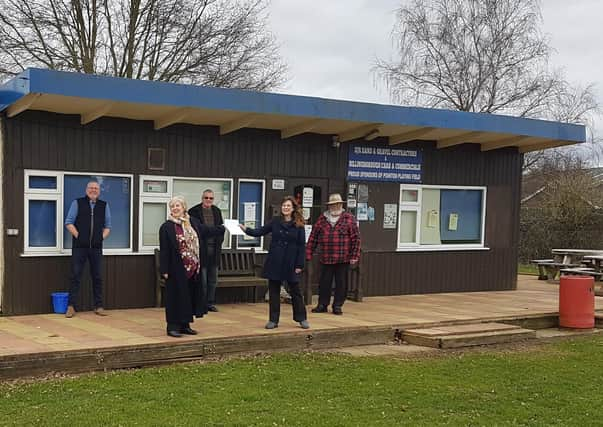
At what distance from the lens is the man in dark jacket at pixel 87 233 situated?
28.6 feet

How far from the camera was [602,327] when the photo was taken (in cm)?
1051

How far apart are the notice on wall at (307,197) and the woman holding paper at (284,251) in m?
2.78

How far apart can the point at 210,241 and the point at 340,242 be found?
1.66 meters

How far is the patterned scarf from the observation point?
24.8ft

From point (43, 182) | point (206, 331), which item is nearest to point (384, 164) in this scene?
point (206, 331)

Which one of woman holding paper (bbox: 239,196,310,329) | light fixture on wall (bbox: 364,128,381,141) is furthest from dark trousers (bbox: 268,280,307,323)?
light fixture on wall (bbox: 364,128,381,141)

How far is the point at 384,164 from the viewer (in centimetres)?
1166

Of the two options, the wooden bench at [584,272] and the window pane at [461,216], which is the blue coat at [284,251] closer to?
the window pane at [461,216]

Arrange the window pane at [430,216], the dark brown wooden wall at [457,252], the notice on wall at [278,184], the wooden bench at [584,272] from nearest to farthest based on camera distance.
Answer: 1. the notice on wall at [278,184]
2. the dark brown wooden wall at [457,252]
3. the window pane at [430,216]
4. the wooden bench at [584,272]

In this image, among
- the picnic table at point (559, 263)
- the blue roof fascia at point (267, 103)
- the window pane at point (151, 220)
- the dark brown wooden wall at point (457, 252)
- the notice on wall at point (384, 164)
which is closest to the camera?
the blue roof fascia at point (267, 103)

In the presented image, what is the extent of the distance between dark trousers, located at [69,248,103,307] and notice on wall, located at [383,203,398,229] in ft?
15.2

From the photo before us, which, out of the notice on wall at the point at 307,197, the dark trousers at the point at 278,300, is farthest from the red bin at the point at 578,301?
the dark trousers at the point at 278,300

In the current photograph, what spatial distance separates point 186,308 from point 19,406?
227cm

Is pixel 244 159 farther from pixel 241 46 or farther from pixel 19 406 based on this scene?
pixel 241 46
